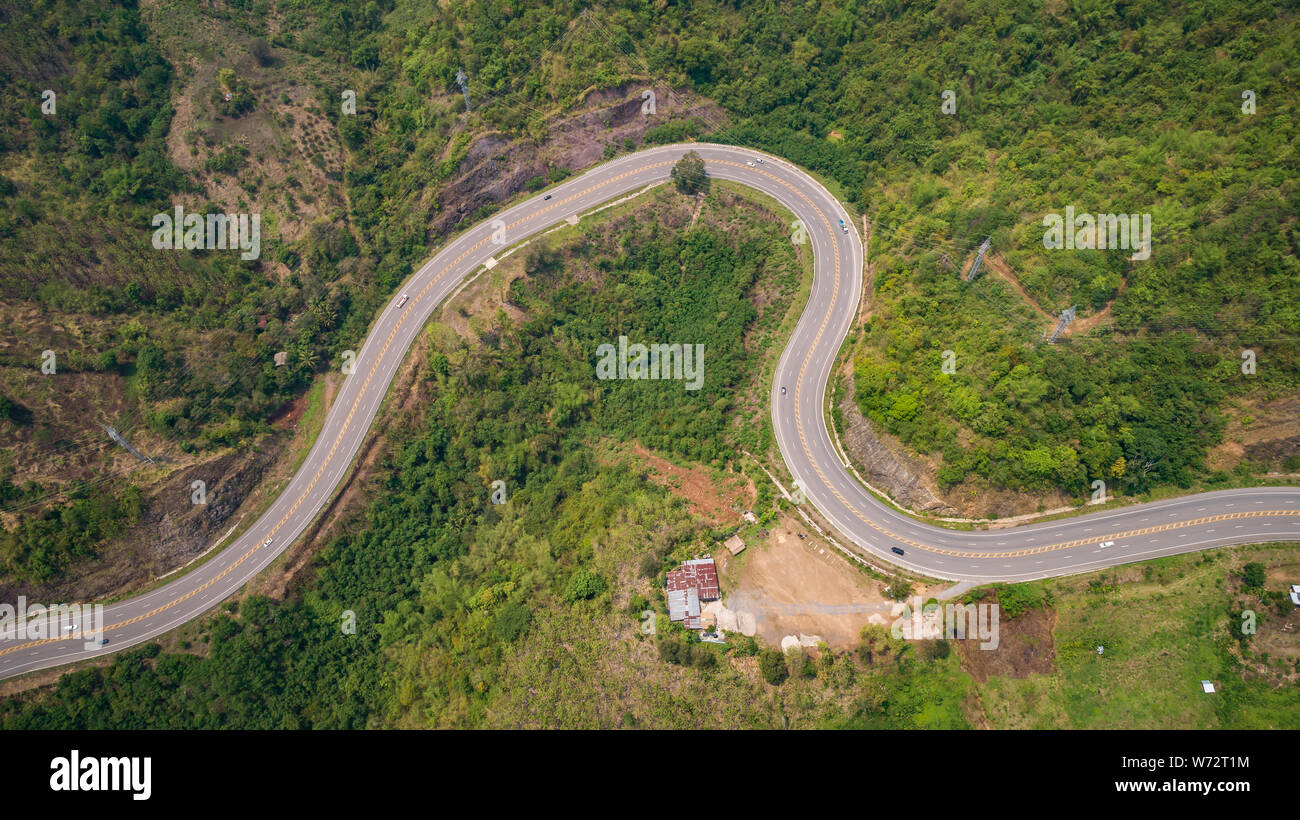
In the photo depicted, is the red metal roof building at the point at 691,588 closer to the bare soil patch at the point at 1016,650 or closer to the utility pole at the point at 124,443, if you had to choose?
the bare soil patch at the point at 1016,650

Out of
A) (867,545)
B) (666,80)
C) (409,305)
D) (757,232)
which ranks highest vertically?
(666,80)

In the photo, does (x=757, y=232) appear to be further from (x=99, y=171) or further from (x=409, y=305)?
(x=99, y=171)

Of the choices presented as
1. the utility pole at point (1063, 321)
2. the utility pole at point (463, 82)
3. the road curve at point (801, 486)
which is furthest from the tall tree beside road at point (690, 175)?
the utility pole at point (1063, 321)

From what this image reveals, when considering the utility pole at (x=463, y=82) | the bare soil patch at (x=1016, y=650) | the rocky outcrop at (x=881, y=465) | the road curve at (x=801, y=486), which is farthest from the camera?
the utility pole at (x=463, y=82)

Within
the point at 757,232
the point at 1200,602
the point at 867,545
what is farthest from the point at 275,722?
the point at 1200,602

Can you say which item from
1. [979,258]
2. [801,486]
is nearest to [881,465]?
[801,486]

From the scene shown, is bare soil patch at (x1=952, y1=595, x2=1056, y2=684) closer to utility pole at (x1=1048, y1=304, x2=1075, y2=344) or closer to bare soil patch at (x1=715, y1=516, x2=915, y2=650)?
bare soil patch at (x1=715, y1=516, x2=915, y2=650)

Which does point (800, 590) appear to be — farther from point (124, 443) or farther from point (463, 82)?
point (463, 82)
